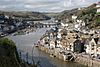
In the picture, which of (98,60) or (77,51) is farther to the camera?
(77,51)

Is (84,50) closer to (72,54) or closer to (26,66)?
(72,54)

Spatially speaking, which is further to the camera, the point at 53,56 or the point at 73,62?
the point at 53,56

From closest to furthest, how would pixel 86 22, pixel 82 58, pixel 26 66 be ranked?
pixel 26 66 < pixel 82 58 < pixel 86 22

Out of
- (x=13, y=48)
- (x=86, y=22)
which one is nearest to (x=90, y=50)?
(x=13, y=48)

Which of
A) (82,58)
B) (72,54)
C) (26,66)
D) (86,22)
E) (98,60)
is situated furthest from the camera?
(86,22)

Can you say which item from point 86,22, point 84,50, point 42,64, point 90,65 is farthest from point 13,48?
point 86,22

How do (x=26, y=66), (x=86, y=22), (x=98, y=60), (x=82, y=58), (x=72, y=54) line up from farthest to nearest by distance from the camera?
(x=86, y=22), (x=72, y=54), (x=82, y=58), (x=98, y=60), (x=26, y=66)

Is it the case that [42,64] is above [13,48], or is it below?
below

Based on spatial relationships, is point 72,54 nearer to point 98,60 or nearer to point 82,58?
point 82,58

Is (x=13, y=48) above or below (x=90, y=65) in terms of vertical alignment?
above
